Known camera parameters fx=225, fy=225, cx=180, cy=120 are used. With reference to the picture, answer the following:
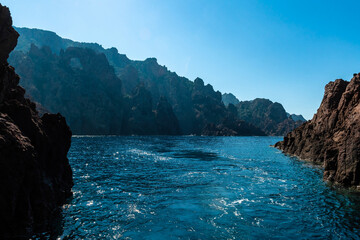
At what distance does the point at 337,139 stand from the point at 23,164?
4269 centimetres

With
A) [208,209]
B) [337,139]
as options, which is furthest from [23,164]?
[337,139]

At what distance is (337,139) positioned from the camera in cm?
3722

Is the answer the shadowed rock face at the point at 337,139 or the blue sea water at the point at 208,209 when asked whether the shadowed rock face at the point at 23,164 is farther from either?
the shadowed rock face at the point at 337,139

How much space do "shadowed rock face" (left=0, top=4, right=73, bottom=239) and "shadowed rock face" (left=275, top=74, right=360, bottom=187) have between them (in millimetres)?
33257

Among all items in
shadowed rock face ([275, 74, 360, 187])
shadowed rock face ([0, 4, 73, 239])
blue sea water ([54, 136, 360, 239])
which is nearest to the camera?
shadowed rock face ([0, 4, 73, 239])

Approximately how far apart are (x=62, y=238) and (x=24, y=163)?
18.4 feet

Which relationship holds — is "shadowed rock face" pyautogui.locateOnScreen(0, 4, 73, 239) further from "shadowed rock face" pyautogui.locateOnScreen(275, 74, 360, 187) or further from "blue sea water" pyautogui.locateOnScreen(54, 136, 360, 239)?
"shadowed rock face" pyautogui.locateOnScreen(275, 74, 360, 187)

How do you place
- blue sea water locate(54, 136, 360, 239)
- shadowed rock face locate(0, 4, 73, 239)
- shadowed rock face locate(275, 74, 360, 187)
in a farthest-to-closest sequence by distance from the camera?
shadowed rock face locate(275, 74, 360, 187) < blue sea water locate(54, 136, 360, 239) < shadowed rock face locate(0, 4, 73, 239)

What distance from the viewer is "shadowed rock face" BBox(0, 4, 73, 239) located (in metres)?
13.7

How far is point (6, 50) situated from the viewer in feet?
83.1

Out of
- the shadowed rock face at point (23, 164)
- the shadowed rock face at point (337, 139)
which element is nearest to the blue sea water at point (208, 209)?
the shadowed rock face at point (23, 164)

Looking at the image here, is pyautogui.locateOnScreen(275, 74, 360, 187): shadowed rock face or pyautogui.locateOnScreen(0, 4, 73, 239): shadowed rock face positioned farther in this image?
pyautogui.locateOnScreen(275, 74, 360, 187): shadowed rock face

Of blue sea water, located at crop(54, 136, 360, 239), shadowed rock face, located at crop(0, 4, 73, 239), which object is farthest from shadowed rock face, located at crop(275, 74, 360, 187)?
shadowed rock face, located at crop(0, 4, 73, 239)

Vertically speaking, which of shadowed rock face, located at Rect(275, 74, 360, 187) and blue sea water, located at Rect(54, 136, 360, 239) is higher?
shadowed rock face, located at Rect(275, 74, 360, 187)
